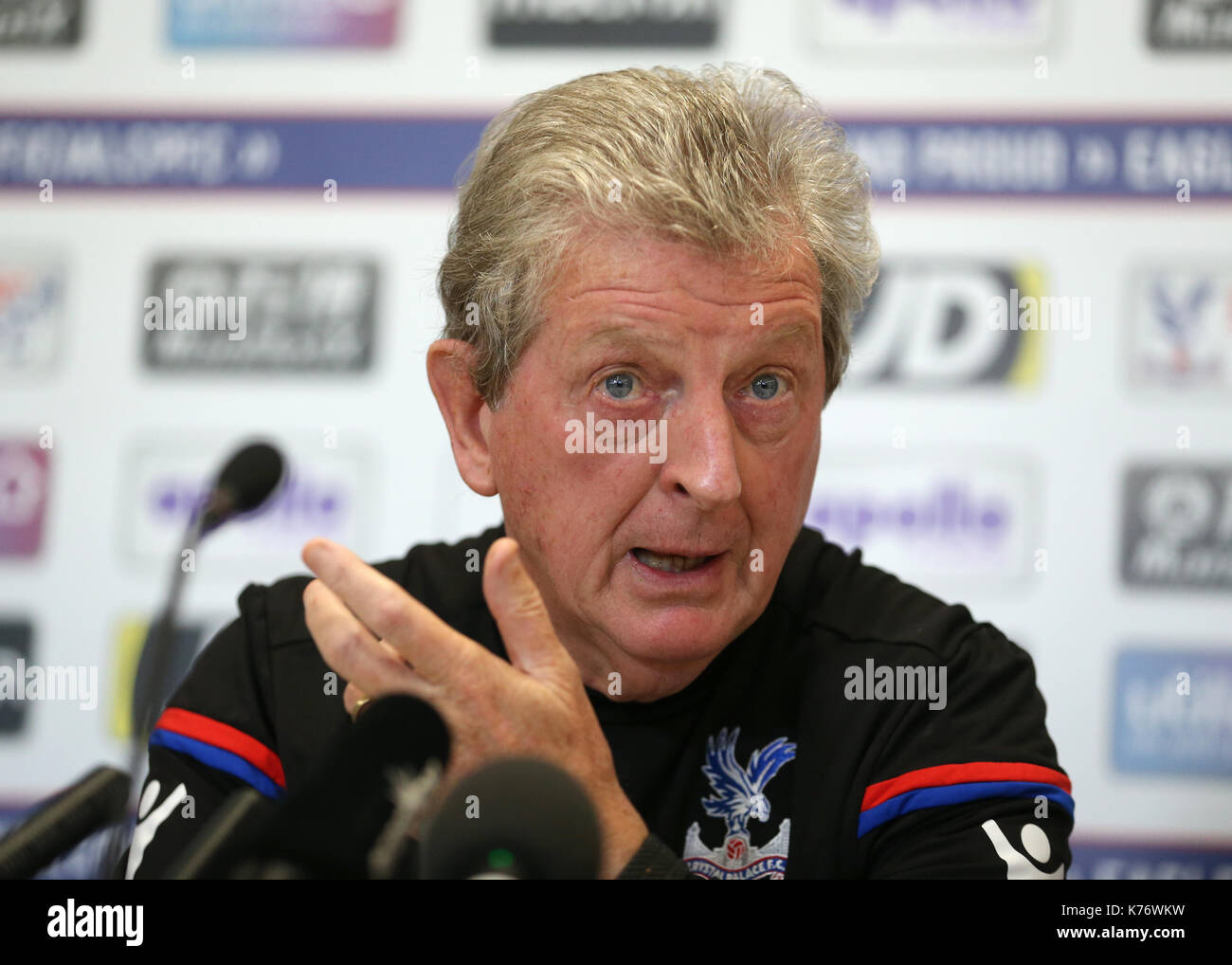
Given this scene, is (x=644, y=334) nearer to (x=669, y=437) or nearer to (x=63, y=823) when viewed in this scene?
(x=669, y=437)

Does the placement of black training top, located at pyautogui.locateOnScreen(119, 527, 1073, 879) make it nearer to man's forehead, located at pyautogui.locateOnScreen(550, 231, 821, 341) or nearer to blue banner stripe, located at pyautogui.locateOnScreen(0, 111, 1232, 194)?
man's forehead, located at pyautogui.locateOnScreen(550, 231, 821, 341)

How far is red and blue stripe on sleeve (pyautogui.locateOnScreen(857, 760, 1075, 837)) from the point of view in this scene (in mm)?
1450

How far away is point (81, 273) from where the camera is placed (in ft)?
10.7

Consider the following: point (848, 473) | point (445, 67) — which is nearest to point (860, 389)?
point (848, 473)

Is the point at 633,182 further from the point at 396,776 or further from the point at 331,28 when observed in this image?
the point at 331,28

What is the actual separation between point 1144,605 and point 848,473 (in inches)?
30.3

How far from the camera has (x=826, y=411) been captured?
2.95m

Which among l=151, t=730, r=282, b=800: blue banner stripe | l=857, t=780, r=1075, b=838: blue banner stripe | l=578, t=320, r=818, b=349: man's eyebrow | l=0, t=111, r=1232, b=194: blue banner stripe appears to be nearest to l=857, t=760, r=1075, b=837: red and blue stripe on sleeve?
l=857, t=780, r=1075, b=838: blue banner stripe

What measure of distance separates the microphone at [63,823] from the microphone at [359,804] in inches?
8.7

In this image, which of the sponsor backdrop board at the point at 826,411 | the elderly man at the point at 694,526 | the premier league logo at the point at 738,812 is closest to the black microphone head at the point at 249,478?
the elderly man at the point at 694,526

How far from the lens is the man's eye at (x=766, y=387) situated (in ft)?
4.88
